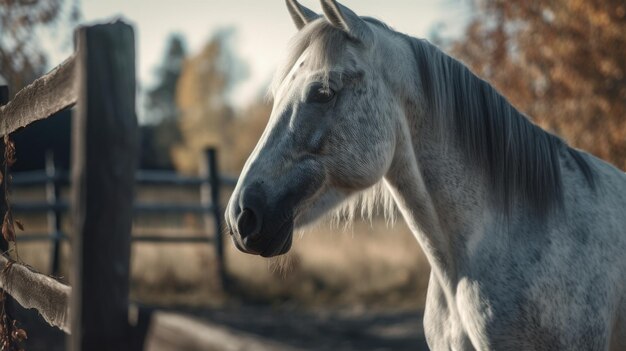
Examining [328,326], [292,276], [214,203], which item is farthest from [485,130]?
[214,203]

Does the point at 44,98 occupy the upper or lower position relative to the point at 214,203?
upper

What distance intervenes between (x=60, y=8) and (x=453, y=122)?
6278mm

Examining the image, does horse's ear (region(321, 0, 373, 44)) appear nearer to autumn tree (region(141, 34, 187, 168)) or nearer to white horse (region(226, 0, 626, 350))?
white horse (region(226, 0, 626, 350))

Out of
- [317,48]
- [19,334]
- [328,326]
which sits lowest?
[328,326]

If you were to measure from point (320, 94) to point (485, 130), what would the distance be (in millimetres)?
735

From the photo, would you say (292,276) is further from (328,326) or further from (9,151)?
(9,151)

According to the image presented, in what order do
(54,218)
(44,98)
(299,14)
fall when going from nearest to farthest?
(44,98) < (299,14) < (54,218)

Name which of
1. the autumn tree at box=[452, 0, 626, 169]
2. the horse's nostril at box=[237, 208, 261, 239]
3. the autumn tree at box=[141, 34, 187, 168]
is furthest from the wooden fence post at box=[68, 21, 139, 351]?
the autumn tree at box=[141, 34, 187, 168]

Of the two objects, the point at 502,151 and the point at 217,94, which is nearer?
the point at 502,151

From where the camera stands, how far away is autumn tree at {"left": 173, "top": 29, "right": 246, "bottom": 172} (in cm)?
5578

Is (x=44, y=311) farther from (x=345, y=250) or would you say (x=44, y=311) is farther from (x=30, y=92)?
(x=345, y=250)

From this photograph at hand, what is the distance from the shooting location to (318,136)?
290 cm

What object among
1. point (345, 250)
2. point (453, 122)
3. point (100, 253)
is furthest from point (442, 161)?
point (345, 250)

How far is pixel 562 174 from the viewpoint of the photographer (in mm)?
3240
